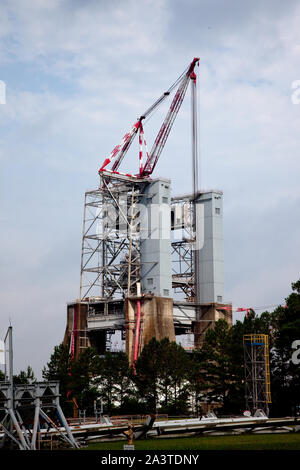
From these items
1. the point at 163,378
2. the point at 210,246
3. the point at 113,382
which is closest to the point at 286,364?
the point at 163,378

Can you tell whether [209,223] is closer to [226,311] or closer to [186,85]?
[226,311]

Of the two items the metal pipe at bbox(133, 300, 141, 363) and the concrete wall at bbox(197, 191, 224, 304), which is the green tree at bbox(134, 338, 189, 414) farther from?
the concrete wall at bbox(197, 191, 224, 304)

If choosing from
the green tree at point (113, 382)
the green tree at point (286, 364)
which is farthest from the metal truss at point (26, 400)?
the green tree at point (113, 382)

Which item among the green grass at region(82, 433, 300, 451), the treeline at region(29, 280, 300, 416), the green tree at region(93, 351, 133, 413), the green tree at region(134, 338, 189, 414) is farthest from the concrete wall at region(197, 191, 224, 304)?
the green grass at region(82, 433, 300, 451)

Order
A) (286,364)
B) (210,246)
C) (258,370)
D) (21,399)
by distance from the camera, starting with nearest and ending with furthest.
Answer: (21,399) → (258,370) → (286,364) → (210,246)

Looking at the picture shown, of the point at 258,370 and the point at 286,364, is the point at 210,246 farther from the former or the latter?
the point at 258,370

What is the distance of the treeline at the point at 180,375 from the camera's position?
121 metres

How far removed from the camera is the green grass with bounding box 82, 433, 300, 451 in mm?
62475

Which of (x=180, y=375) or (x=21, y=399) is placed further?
(x=180, y=375)

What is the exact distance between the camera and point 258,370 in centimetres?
11538

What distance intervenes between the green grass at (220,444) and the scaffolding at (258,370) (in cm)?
3433

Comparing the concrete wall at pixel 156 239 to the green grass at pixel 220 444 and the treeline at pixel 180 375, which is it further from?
the green grass at pixel 220 444

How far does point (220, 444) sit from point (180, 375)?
63.6m
